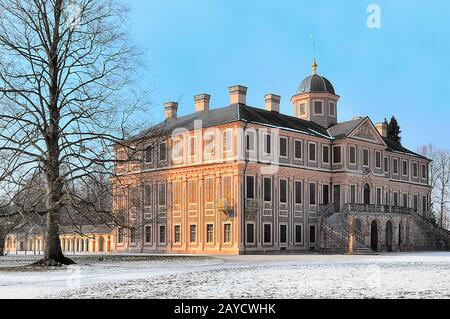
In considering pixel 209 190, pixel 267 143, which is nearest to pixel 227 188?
pixel 209 190

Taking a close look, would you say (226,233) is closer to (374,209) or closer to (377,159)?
(374,209)

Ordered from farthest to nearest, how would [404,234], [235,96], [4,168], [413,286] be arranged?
[404,234], [235,96], [4,168], [413,286]

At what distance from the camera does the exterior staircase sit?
165 feet

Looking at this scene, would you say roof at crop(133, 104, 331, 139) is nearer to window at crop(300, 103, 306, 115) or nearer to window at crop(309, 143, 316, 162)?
window at crop(309, 143, 316, 162)

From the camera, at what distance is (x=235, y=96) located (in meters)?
55.4

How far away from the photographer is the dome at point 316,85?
2504 inches

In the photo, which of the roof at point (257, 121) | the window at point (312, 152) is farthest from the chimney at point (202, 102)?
the window at point (312, 152)

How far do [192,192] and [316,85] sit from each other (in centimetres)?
1805

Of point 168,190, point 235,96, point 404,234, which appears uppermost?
point 235,96

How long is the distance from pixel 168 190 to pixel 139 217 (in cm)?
397

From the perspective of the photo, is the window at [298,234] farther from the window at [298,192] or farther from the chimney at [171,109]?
the chimney at [171,109]

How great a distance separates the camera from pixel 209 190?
173 feet
